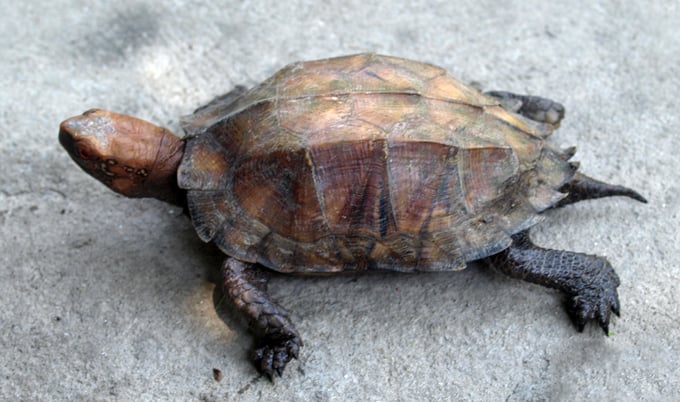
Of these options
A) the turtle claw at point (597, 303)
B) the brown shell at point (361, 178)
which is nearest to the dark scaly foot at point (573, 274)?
the turtle claw at point (597, 303)

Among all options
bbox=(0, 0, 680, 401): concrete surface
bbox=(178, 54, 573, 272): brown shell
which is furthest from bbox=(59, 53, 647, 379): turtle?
bbox=(0, 0, 680, 401): concrete surface

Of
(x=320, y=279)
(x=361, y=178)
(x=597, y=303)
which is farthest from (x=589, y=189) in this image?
(x=320, y=279)

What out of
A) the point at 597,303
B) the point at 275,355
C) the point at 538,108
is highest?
the point at 538,108

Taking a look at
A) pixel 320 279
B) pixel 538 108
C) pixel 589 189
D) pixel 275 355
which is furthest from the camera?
pixel 538 108

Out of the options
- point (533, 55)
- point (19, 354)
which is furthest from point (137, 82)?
point (533, 55)

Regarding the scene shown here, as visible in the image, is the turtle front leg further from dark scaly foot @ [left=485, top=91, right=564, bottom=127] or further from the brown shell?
dark scaly foot @ [left=485, top=91, right=564, bottom=127]

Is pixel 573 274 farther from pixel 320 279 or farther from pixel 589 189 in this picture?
pixel 320 279

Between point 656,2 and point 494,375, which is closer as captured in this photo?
point 494,375

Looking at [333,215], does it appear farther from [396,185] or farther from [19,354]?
[19,354]
